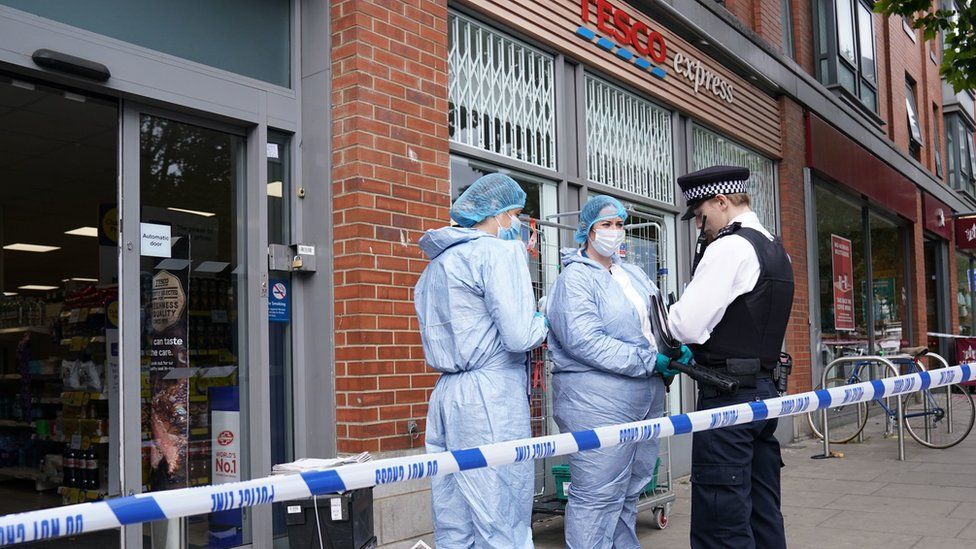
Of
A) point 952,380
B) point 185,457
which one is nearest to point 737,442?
point 952,380

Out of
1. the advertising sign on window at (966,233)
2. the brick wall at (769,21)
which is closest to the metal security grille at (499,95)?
the brick wall at (769,21)

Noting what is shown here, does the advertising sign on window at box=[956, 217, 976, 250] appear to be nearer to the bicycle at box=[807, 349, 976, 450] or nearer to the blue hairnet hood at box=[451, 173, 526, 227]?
the bicycle at box=[807, 349, 976, 450]

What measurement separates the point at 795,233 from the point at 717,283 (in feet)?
26.3

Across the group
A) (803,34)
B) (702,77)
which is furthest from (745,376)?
(803,34)

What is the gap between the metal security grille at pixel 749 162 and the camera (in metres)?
9.42

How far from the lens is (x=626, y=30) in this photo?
7758 millimetres

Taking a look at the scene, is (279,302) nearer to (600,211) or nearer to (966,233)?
(600,211)

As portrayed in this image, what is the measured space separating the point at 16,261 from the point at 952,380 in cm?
1064

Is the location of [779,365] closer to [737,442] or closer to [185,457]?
[737,442]

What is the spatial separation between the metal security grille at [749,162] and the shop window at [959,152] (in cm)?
1280

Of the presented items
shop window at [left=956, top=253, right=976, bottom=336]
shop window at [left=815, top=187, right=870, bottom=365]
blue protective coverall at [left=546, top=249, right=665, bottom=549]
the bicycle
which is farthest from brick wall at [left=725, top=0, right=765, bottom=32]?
shop window at [left=956, top=253, right=976, bottom=336]

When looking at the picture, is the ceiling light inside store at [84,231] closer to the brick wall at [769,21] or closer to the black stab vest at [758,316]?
the brick wall at [769,21]

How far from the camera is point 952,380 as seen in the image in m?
4.84

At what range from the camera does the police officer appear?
3455 millimetres
